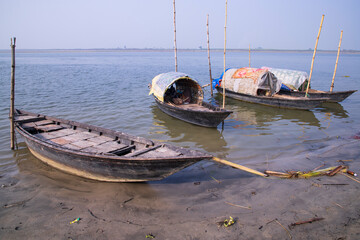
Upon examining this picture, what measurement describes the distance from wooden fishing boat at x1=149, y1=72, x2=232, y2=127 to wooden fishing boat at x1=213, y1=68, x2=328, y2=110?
4.06 meters

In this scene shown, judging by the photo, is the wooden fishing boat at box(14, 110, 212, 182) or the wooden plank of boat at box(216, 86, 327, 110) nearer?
the wooden fishing boat at box(14, 110, 212, 182)

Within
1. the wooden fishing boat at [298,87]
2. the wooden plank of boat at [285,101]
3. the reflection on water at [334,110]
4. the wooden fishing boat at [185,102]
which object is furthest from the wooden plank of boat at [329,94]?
the wooden fishing boat at [185,102]

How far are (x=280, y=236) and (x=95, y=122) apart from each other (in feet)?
30.9

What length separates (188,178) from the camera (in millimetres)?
6199

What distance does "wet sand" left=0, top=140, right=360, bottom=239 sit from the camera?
425 centimetres

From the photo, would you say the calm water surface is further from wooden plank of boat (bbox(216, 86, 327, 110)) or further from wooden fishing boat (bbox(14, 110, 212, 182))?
wooden fishing boat (bbox(14, 110, 212, 182))

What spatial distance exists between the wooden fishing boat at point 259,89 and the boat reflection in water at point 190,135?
5.69 meters

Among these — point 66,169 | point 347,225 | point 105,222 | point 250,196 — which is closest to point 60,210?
point 105,222

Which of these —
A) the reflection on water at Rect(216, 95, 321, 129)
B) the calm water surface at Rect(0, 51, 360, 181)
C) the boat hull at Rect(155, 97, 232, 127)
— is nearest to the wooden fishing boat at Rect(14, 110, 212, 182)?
the calm water surface at Rect(0, 51, 360, 181)

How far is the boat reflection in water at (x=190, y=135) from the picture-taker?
28.1ft

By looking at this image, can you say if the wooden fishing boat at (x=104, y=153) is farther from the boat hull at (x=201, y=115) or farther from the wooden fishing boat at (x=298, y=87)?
the wooden fishing boat at (x=298, y=87)

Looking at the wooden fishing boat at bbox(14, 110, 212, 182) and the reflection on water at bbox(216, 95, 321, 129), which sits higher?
the reflection on water at bbox(216, 95, 321, 129)

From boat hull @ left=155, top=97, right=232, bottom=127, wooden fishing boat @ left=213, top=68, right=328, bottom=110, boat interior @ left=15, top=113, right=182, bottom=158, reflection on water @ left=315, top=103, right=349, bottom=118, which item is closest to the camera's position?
boat interior @ left=15, top=113, right=182, bottom=158

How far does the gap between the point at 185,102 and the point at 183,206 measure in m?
8.14
